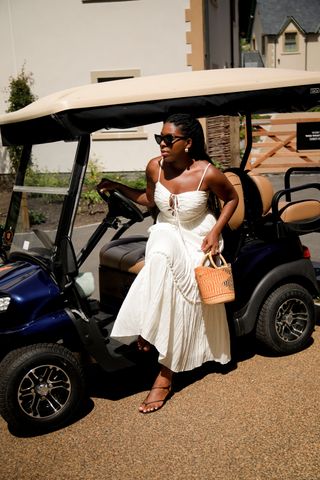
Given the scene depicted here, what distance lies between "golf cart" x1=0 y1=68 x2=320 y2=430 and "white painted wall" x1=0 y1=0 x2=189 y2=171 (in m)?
8.50

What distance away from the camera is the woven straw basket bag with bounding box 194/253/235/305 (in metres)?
3.39

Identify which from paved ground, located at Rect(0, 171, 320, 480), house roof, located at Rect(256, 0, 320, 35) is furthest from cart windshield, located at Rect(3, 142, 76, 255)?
house roof, located at Rect(256, 0, 320, 35)

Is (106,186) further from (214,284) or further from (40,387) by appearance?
(40,387)

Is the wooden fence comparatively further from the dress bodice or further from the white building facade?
the dress bodice

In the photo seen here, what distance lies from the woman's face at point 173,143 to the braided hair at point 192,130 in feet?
0.09

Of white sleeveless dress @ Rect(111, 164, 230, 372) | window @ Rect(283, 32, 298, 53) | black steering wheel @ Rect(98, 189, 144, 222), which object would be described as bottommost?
white sleeveless dress @ Rect(111, 164, 230, 372)

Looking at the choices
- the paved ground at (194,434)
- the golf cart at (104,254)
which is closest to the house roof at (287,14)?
the golf cart at (104,254)

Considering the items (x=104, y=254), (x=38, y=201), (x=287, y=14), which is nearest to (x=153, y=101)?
(x=38, y=201)

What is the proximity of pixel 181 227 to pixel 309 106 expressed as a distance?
1658 millimetres

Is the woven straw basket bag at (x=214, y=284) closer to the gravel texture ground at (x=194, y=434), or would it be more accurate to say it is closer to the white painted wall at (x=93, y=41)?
the gravel texture ground at (x=194, y=434)

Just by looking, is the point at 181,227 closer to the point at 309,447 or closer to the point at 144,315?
the point at 144,315

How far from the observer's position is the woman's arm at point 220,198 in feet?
11.7

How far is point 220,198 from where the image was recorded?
3650 millimetres

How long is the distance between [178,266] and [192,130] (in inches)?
34.6
